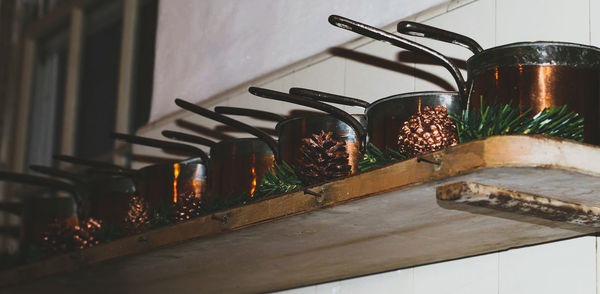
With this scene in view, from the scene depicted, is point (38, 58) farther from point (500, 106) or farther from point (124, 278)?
point (500, 106)

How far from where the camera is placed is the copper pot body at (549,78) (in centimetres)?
100

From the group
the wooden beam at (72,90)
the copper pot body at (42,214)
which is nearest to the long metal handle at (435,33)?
the copper pot body at (42,214)

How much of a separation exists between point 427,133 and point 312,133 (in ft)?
0.71

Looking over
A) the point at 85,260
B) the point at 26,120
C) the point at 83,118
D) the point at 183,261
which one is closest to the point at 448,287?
the point at 183,261

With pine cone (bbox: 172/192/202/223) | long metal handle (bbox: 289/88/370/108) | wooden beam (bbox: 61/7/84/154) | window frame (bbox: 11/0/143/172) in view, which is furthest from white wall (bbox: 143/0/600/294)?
wooden beam (bbox: 61/7/84/154)

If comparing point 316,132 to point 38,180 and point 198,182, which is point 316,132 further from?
point 38,180

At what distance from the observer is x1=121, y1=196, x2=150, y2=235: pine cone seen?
1.56 m

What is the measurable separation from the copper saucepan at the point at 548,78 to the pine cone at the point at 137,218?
0.73 m

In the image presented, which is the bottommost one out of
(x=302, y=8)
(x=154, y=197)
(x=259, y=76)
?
(x=154, y=197)

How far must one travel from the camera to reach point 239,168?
4.57ft

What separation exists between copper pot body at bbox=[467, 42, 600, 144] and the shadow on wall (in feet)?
1.32

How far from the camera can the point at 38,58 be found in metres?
3.26

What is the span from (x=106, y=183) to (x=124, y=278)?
0.19m

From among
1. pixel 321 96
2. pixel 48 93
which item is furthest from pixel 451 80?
pixel 48 93
